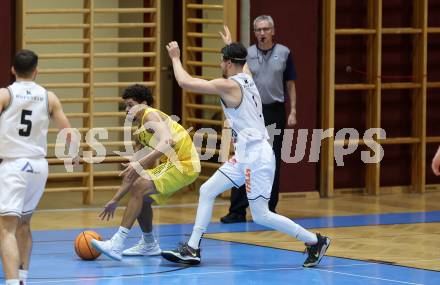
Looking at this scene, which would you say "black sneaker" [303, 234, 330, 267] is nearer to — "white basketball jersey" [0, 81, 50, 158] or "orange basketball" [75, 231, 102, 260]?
"orange basketball" [75, 231, 102, 260]

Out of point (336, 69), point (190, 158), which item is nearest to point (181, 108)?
point (336, 69)

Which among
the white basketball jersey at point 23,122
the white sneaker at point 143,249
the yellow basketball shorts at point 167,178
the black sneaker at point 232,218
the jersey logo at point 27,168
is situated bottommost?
the white sneaker at point 143,249

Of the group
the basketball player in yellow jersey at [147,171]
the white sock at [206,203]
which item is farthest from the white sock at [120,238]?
the white sock at [206,203]

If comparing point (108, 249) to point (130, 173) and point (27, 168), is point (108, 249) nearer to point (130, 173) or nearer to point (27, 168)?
point (130, 173)

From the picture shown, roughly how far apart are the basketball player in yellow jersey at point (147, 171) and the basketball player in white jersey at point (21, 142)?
1726 millimetres

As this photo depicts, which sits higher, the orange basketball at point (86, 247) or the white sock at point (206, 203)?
the white sock at point (206, 203)

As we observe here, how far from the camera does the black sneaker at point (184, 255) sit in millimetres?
9750

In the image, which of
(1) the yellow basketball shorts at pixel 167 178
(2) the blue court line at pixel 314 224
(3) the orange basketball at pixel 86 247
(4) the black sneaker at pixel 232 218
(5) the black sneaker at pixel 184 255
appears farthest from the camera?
(4) the black sneaker at pixel 232 218

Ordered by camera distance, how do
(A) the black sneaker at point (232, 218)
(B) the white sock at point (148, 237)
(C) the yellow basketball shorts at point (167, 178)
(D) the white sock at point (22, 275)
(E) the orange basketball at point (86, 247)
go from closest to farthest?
1. (D) the white sock at point (22, 275)
2. (E) the orange basketball at point (86, 247)
3. (C) the yellow basketball shorts at point (167, 178)
4. (B) the white sock at point (148, 237)
5. (A) the black sneaker at point (232, 218)

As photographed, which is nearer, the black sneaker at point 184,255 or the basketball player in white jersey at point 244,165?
the basketball player in white jersey at point 244,165

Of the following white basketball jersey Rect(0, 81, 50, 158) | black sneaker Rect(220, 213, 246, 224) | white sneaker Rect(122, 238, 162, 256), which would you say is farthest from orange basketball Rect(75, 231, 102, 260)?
black sneaker Rect(220, 213, 246, 224)

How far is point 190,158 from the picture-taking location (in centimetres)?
1014

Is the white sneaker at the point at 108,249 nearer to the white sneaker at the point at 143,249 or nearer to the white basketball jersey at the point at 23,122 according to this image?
the white sneaker at the point at 143,249

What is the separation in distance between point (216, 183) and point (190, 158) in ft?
1.42
